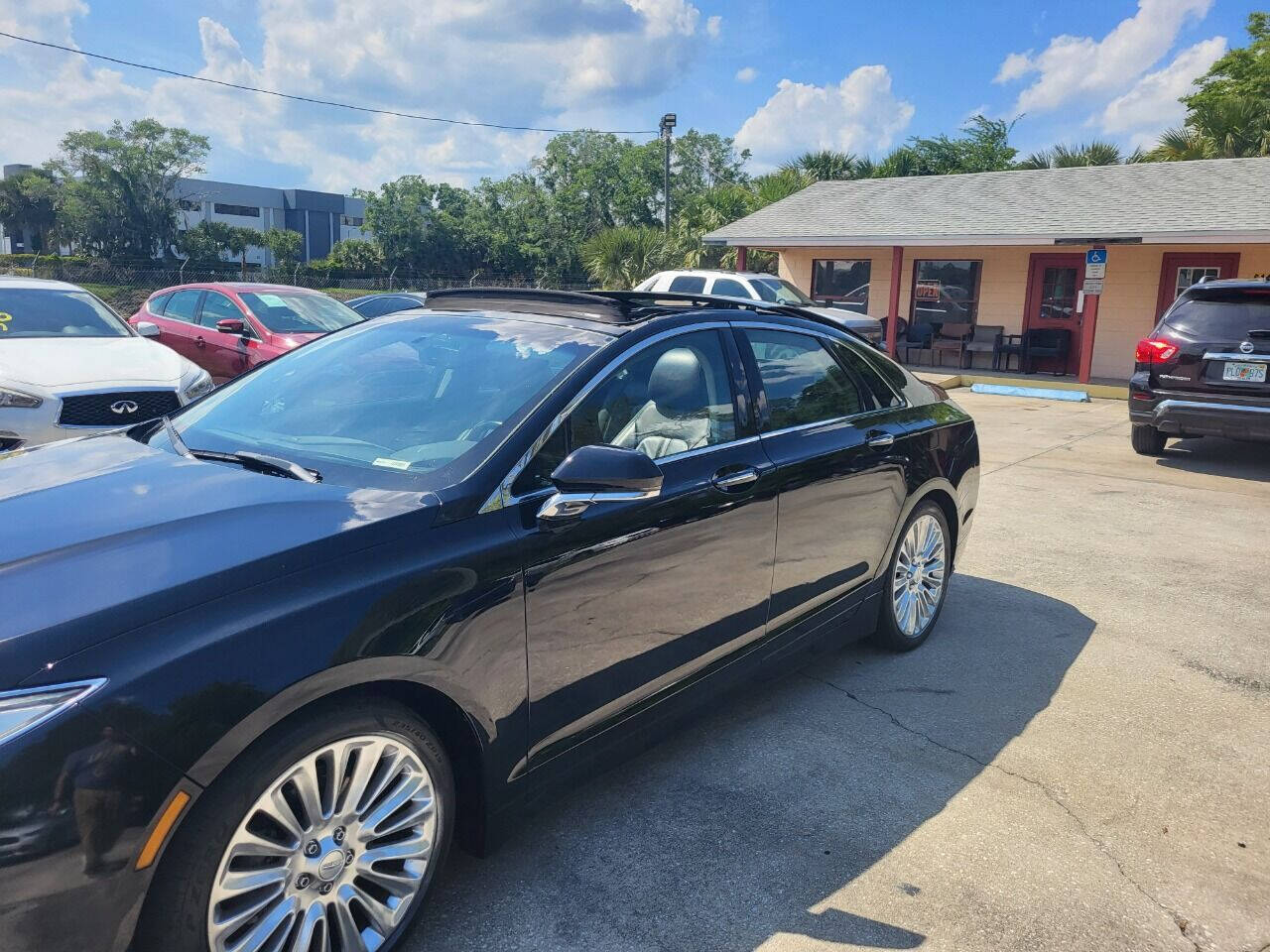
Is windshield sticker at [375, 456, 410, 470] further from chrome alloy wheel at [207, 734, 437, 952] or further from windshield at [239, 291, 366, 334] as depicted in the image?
windshield at [239, 291, 366, 334]

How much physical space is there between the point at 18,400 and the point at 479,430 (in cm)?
497

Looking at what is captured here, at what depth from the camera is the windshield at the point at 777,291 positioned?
15.8 m

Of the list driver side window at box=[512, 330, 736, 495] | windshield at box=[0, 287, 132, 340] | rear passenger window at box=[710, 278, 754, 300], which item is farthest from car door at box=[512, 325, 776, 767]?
rear passenger window at box=[710, 278, 754, 300]

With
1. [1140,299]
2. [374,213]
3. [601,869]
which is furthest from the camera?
[374,213]

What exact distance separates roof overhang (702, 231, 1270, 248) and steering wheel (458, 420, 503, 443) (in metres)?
15.4

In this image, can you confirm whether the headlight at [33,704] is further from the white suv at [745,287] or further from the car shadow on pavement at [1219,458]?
the white suv at [745,287]

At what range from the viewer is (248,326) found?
10516 mm

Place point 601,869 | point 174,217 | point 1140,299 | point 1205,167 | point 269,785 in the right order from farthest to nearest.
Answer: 1. point 174,217
2. point 1205,167
3. point 1140,299
4. point 601,869
5. point 269,785

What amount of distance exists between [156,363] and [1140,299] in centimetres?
1633

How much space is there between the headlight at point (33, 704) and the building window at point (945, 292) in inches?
751

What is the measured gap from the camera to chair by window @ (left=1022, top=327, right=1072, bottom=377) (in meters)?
17.4

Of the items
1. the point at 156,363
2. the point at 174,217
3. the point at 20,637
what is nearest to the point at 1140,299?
the point at 156,363

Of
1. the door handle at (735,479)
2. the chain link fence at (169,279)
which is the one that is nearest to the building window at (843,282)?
the chain link fence at (169,279)

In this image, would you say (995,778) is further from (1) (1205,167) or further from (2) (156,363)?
(1) (1205,167)
